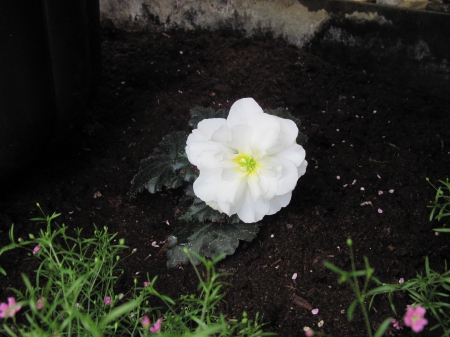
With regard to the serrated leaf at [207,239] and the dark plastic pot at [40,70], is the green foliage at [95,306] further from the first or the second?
the dark plastic pot at [40,70]

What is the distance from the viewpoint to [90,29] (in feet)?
5.85

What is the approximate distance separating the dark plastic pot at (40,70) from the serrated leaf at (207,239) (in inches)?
22.4

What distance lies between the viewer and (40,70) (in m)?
1.54

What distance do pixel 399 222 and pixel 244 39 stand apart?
1.25m

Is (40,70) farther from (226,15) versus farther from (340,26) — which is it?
(340,26)

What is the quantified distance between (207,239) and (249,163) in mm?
278

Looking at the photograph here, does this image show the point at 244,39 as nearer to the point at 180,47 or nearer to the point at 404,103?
the point at 180,47

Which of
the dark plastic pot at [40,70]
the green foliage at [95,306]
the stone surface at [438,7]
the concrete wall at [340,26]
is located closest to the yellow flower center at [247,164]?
the green foliage at [95,306]

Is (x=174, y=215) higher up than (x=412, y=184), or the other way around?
(x=412, y=184)

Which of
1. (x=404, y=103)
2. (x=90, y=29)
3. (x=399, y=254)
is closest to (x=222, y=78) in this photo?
(x=90, y=29)

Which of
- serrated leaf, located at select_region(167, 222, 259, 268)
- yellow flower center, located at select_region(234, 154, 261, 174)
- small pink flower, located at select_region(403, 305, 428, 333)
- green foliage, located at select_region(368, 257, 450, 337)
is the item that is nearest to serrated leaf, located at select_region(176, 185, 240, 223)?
serrated leaf, located at select_region(167, 222, 259, 268)

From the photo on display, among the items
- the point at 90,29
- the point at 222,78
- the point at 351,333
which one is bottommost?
the point at 351,333

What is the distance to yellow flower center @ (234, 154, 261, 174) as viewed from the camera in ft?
4.55

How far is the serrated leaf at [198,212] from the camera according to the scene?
1507 mm
